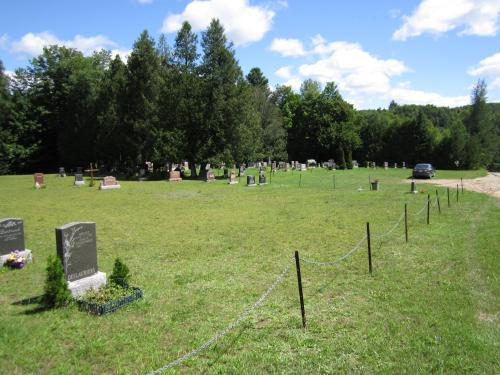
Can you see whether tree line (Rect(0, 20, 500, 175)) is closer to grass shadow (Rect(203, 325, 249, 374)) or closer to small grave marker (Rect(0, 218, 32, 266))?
small grave marker (Rect(0, 218, 32, 266))

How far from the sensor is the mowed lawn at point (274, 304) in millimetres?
5293

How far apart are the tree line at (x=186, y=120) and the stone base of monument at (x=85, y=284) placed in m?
31.0

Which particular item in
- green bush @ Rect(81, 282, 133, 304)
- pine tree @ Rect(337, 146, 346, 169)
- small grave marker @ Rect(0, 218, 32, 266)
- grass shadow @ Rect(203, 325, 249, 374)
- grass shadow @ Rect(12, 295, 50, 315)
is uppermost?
pine tree @ Rect(337, 146, 346, 169)

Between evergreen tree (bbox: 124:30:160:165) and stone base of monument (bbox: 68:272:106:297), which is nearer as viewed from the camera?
stone base of monument (bbox: 68:272:106:297)

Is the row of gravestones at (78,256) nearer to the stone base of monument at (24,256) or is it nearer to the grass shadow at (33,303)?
the grass shadow at (33,303)

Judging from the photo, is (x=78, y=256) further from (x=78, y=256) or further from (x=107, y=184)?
(x=107, y=184)

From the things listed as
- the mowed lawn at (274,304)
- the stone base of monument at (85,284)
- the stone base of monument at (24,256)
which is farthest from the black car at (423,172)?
the stone base of monument at (85,284)

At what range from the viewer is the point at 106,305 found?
6750mm

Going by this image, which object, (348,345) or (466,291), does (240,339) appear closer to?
(348,345)

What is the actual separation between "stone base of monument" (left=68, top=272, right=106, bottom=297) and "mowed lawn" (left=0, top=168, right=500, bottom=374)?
1.50 ft

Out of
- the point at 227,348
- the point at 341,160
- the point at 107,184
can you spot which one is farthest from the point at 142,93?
the point at 227,348

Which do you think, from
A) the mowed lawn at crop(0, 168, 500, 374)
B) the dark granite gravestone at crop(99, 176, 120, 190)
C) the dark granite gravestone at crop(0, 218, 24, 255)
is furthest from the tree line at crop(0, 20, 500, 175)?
the dark granite gravestone at crop(0, 218, 24, 255)

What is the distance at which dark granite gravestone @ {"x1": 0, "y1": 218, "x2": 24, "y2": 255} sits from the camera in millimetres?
9719

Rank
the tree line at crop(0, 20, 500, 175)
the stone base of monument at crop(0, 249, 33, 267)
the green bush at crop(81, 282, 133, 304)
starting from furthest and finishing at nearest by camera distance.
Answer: the tree line at crop(0, 20, 500, 175)
the stone base of monument at crop(0, 249, 33, 267)
the green bush at crop(81, 282, 133, 304)
